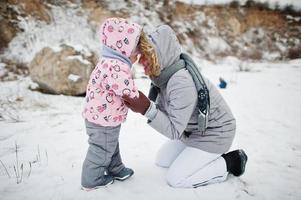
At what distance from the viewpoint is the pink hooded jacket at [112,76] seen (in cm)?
241

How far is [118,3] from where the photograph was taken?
450 inches

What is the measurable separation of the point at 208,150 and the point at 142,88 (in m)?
4.52

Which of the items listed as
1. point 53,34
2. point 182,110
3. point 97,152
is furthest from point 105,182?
point 53,34

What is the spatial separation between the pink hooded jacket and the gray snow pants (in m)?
0.08

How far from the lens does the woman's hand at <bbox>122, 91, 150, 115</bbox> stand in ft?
7.93

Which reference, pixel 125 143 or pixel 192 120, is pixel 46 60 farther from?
pixel 192 120

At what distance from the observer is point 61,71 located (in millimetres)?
6219

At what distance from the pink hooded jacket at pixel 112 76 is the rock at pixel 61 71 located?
3835 millimetres

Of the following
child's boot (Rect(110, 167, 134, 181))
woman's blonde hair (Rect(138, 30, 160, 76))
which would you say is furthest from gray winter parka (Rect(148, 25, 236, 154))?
child's boot (Rect(110, 167, 134, 181))

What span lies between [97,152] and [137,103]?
1.87 ft

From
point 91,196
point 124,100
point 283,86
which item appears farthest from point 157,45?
point 283,86

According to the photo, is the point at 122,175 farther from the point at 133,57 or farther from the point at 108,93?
the point at 133,57

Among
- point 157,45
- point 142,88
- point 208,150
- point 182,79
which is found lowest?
point 142,88

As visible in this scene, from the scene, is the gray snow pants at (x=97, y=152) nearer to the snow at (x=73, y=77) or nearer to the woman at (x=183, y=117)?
the woman at (x=183, y=117)
